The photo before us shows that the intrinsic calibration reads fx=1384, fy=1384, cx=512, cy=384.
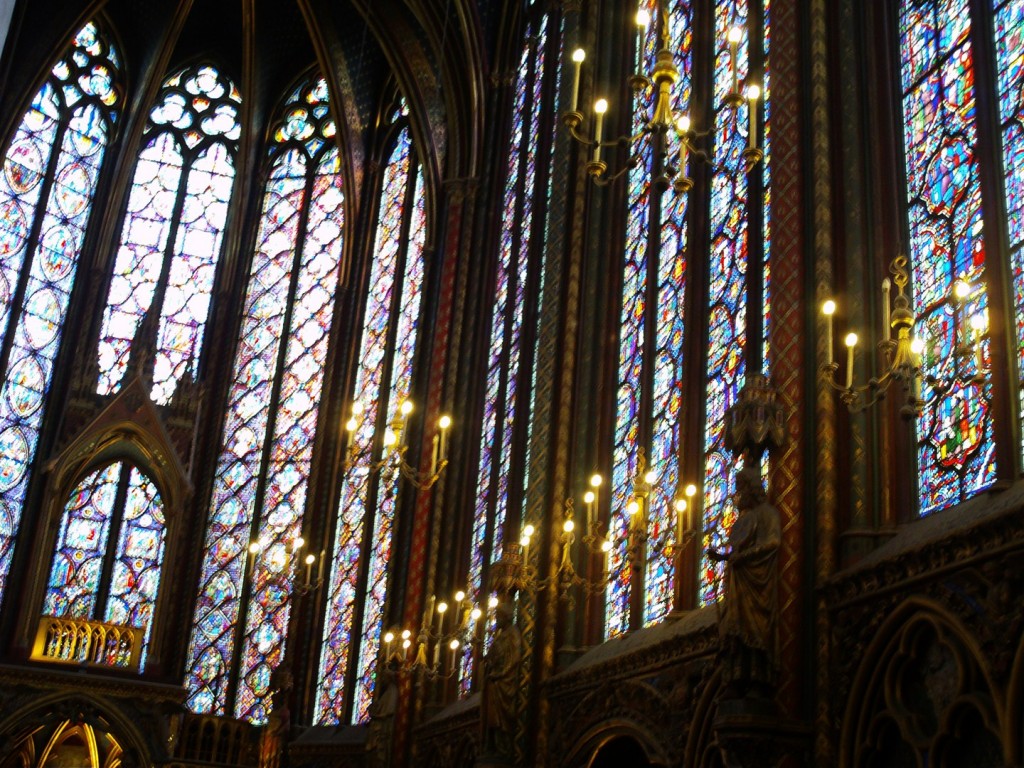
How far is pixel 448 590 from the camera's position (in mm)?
20328

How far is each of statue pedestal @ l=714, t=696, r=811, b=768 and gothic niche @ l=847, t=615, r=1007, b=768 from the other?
47 centimetres

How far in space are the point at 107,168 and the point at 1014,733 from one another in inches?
904

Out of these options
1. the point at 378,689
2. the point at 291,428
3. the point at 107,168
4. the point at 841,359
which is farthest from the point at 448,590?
the point at 107,168

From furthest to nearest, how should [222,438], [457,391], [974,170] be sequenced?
1. [222,438]
2. [457,391]
3. [974,170]

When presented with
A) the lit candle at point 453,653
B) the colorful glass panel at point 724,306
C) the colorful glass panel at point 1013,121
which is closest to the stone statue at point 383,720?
the lit candle at point 453,653

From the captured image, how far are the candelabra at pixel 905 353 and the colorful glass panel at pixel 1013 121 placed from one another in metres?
0.38

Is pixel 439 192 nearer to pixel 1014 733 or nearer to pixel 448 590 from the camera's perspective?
pixel 448 590

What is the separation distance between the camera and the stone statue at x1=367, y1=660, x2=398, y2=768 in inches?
795

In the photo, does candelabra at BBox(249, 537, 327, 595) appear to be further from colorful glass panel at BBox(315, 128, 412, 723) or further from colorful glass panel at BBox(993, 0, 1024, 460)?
colorful glass panel at BBox(993, 0, 1024, 460)

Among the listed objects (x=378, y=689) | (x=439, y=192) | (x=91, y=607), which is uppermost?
(x=439, y=192)

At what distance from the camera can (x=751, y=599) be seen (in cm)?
1065

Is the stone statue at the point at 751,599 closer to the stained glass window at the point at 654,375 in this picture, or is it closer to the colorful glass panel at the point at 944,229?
the colorful glass panel at the point at 944,229

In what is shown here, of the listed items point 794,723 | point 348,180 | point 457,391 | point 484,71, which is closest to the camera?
point 794,723

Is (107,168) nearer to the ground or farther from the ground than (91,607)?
Answer: farther from the ground
